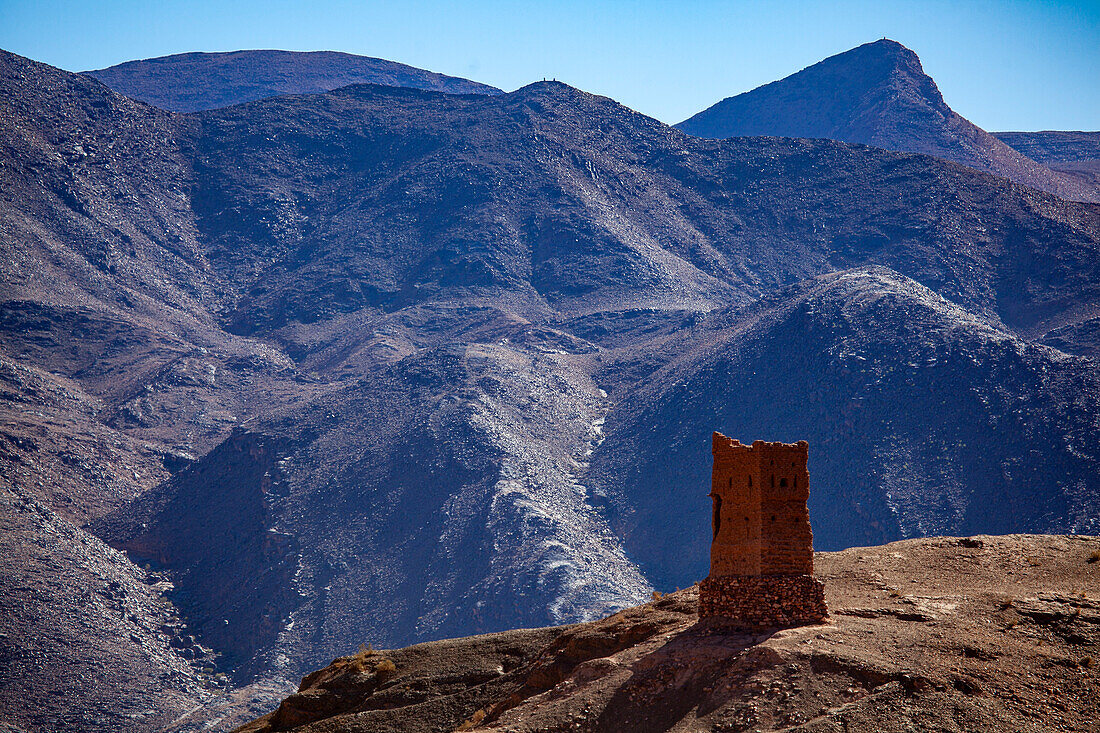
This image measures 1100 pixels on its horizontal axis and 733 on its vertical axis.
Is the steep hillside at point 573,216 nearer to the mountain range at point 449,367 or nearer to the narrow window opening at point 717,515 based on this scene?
the mountain range at point 449,367

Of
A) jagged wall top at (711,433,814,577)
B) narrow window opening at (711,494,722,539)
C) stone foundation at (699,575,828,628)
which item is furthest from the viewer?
narrow window opening at (711,494,722,539)

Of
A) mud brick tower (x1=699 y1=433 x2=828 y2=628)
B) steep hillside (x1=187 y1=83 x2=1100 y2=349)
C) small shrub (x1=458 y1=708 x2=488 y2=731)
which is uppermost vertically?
steep hillside (x1=187 y1=83 x2=1100 y2=349)

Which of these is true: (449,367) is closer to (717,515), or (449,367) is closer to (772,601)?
(717,515)

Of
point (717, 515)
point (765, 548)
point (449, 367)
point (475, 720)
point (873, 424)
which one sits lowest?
point (475, 720)

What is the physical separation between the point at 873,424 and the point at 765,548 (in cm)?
6332

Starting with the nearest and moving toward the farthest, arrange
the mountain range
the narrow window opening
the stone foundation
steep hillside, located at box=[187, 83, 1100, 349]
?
1. the stone foundation
2. the narrow window opening
3. the mountain range
4. steep hillside, located at box=[187, 83, 1100, 349]

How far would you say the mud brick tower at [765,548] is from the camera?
2005cm

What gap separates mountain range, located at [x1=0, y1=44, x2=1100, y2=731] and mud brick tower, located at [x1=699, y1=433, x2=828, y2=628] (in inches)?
1796

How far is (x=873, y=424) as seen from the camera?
81.3 metres

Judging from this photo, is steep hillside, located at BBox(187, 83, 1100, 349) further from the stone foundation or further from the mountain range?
the stone foundation

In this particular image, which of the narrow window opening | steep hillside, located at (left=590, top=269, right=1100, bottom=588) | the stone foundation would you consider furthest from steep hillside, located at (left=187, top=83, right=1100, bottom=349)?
the stone foundation

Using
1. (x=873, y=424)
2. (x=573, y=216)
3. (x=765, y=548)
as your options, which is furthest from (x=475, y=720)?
(x=573, y=216)

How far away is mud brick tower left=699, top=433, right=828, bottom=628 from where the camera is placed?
20047 millimetres

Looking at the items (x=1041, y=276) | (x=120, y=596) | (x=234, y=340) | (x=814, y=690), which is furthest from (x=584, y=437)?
(x=814, y=690)
